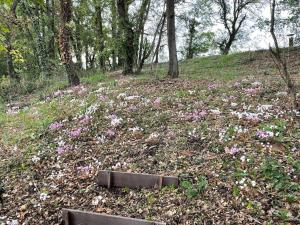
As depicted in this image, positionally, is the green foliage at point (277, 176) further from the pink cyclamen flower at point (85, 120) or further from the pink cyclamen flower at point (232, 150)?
the pink cyclamen flower at point (85, 120)

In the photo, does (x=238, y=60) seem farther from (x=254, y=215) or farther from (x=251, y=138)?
(x=254, y=215)

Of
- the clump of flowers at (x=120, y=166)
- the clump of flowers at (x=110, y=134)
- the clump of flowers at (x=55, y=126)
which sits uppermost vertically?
the clump of flowers at (x=55, y=126)

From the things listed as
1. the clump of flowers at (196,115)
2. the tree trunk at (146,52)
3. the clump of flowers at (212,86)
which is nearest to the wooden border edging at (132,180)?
the clump of flowers at (196,115)

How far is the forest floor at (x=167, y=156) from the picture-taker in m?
5.30

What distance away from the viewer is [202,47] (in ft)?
130

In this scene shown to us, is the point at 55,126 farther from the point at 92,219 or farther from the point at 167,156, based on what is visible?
the point at 92,219

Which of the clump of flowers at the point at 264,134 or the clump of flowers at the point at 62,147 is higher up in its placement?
the clump of flowers at the point at 264,134

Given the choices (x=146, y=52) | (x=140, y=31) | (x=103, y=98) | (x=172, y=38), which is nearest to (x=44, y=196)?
(x=103, y=98)

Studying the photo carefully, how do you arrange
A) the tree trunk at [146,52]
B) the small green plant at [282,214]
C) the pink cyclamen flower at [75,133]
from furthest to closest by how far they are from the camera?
the tree trunk at [146,52], the pink cyclamen flower at [75,133], the small green plant at [282,214]

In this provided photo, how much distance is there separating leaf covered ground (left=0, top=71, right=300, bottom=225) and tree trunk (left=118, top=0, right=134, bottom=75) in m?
7.74

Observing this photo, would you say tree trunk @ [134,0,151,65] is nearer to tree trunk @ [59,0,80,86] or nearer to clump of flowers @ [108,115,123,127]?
tree trunk @ [59,0,80,86]

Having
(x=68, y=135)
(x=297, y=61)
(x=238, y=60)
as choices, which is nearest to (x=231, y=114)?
(x=68, y=135)

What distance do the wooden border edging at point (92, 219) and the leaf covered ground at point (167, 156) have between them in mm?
367

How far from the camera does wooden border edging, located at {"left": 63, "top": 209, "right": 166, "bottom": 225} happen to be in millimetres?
4910
